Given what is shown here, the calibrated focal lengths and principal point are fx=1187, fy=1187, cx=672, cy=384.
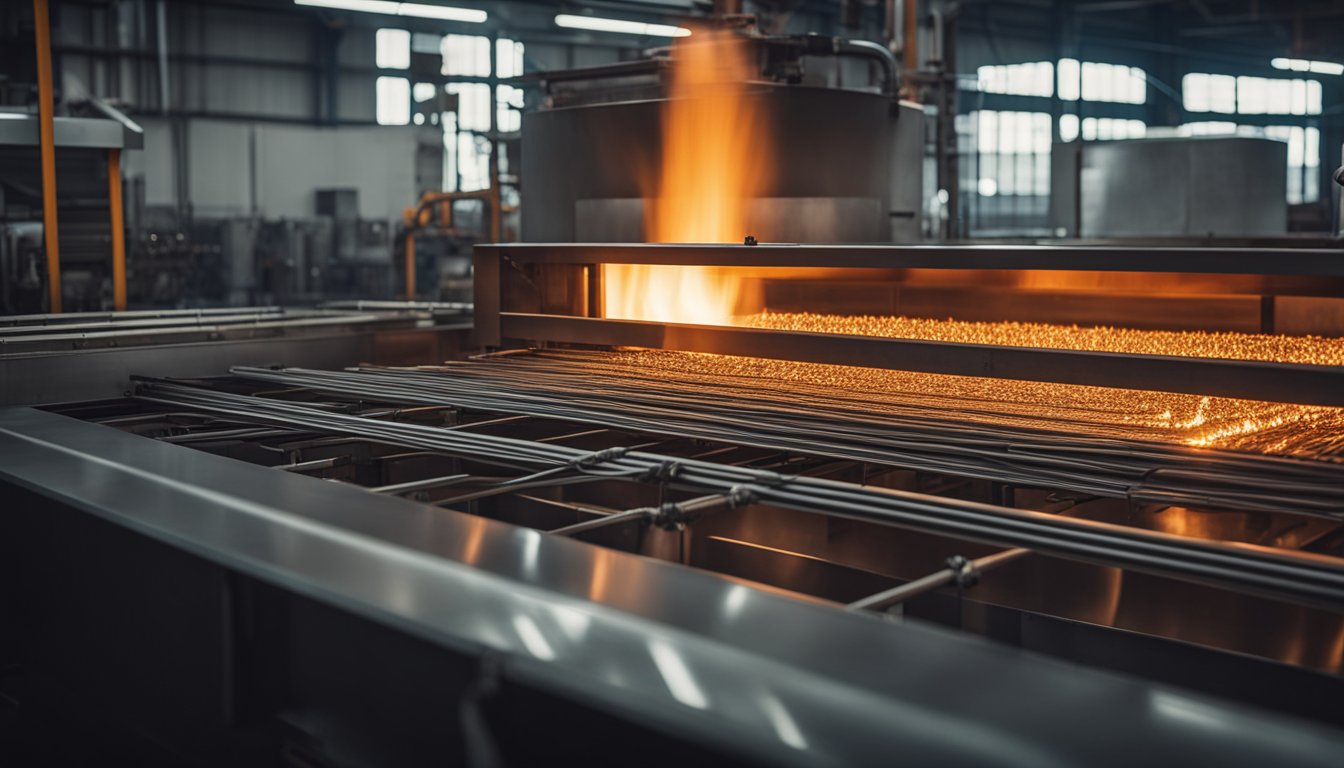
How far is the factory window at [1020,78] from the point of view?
50.2 ft

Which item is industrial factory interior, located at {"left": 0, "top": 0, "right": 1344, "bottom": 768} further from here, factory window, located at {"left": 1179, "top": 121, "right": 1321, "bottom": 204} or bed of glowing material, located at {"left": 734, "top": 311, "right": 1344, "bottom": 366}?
factory window, located at {"left": 1179, "top": 121, "right": 1321, "bottom": 204}

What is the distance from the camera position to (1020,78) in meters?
15.5

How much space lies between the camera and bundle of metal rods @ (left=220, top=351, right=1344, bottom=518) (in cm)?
137

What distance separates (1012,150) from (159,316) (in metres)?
13.4

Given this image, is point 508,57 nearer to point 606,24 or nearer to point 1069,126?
point 606,24

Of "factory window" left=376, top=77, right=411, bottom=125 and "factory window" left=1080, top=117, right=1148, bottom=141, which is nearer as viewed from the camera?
"factory window" left=376, top=77, right=411, bottom=125

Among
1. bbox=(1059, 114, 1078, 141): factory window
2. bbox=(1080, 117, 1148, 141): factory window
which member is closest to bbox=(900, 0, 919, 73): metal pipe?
bbox=(1059, 114, 1078, 141): factory window

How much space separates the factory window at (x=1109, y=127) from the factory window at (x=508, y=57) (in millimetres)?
7463

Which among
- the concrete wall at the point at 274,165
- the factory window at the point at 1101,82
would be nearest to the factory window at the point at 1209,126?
the factory window at the point at 1101,82

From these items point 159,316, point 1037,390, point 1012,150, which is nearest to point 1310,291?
point 1037,390

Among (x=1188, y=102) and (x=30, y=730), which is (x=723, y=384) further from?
(x=1188, y=102)

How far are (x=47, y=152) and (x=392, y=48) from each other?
9.37 meters

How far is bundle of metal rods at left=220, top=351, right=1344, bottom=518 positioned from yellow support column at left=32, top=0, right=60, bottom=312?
218 cm

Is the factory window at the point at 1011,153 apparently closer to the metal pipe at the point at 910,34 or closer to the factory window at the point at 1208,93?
the factory window at the point at 1208,93
